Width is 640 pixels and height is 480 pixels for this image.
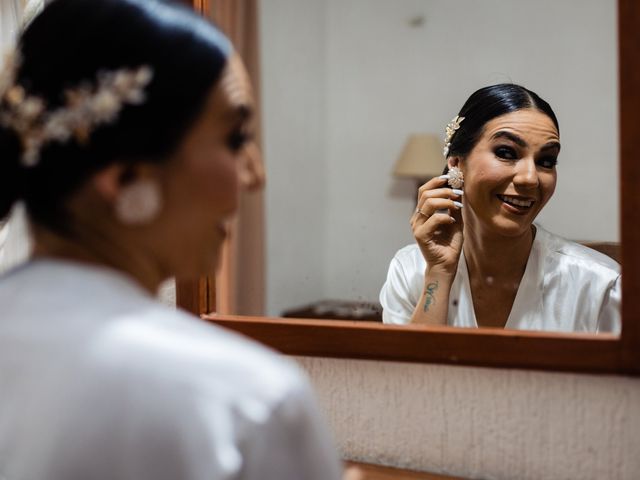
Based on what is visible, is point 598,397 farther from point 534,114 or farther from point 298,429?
point 298,429

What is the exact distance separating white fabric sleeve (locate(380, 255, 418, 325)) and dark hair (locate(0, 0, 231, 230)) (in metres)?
0.46

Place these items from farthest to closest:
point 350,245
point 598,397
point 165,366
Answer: point 350,245 → point 598,397 → point 165,366

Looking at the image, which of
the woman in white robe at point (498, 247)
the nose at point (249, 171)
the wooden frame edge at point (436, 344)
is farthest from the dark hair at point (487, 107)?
the nose at point (249, 171)

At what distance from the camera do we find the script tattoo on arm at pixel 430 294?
87cm

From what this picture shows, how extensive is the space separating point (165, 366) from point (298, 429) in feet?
0.31

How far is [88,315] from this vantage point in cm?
44

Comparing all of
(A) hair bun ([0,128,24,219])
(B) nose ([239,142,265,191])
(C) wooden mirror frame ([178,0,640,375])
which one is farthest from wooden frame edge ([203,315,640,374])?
(A) hair bun ([0,128,24,219])

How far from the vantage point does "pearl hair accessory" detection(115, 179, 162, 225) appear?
47cm

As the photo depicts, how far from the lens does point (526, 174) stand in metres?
0.82

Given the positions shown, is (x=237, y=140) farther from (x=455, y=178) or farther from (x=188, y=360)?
(x=455, y=178)

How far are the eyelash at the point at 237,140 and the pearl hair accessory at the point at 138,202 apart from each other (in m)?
0.07

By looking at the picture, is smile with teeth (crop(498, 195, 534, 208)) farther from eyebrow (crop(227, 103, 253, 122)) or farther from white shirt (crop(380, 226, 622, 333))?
eyebrow (crop(227, 103, 253, 122))

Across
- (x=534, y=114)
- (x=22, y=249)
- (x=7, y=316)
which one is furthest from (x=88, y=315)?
(x=22, y=249)

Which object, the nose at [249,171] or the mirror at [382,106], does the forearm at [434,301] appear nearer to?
the mirror at [382,106]
